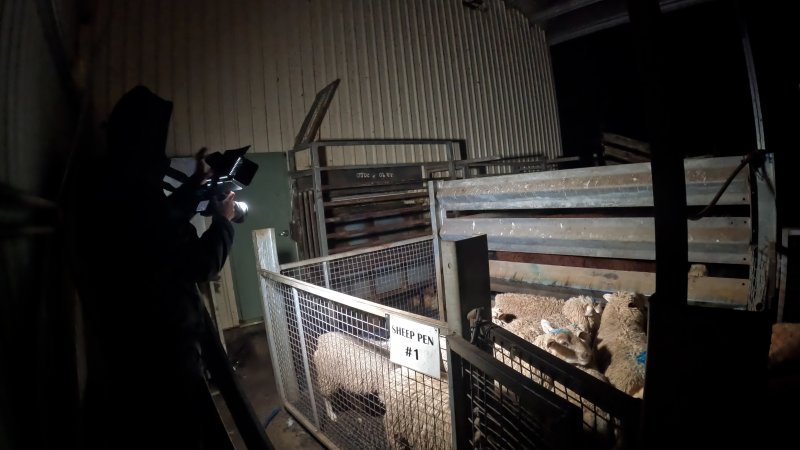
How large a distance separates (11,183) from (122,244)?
0.53 metres

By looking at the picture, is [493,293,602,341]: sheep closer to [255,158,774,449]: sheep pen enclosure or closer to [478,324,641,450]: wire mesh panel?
[255,158,774,449]: sheep pen enclosure

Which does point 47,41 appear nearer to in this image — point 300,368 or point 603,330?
point 300,368

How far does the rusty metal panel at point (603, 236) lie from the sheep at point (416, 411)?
3.23 ft

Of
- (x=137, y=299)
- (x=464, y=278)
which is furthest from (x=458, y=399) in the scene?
(x=137, y=299)

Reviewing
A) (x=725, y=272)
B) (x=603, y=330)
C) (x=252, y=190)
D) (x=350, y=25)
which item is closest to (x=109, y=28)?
(x=252, y=190)

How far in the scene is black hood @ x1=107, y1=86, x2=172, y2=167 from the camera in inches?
65.6

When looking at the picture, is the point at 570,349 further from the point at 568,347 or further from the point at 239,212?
the point at 239,212

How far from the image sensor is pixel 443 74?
784 centimetres

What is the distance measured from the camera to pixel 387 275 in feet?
15.6

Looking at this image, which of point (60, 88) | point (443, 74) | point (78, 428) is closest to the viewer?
point (78, 428)

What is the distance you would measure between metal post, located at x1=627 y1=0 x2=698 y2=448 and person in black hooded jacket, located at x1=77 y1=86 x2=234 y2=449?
188cm

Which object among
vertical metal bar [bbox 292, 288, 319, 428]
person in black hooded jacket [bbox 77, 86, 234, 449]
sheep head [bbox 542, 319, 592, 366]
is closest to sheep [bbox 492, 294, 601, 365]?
sheep head [bbox 542, 319, 592, 366]

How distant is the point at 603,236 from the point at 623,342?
3.21ft

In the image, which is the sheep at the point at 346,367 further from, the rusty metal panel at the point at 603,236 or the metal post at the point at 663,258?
the metal post at the point at 663,258
